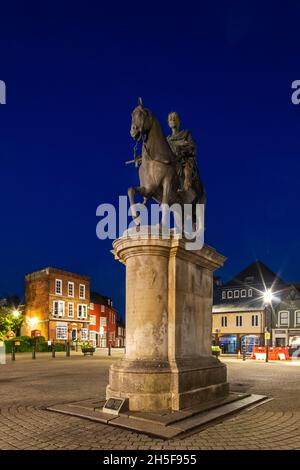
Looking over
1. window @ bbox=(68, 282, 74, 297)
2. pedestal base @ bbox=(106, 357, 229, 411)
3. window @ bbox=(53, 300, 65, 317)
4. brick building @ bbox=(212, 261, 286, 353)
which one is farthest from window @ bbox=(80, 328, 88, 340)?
pedestal base @ bbox=(106, 357, 229, 411)

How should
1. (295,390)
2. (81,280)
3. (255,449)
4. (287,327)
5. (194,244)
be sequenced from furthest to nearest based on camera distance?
1. (81,280)
2. (287,327)
3. (295,390)
4. (194,244)
5. (255,449)

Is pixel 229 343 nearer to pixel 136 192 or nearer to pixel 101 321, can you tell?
pixel 101 321

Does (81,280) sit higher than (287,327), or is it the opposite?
(81,280)

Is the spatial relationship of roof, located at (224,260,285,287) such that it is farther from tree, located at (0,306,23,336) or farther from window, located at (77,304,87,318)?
tree, located at (0,306,23,336)

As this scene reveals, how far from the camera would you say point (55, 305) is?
184 ft

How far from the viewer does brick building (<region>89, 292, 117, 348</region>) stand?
71656 mm

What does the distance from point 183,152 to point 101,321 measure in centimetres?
6836

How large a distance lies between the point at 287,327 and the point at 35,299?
3289cm

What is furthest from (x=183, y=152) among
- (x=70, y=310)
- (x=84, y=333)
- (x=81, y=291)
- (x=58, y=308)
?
(x=84, y=333)

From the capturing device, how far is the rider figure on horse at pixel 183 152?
382 inches

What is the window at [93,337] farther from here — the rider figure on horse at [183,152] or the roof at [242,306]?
the rider figure on horse at [183,152]

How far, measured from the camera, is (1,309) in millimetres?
44250

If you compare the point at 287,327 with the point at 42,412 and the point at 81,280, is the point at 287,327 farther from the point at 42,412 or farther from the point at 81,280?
the point at 42,412
